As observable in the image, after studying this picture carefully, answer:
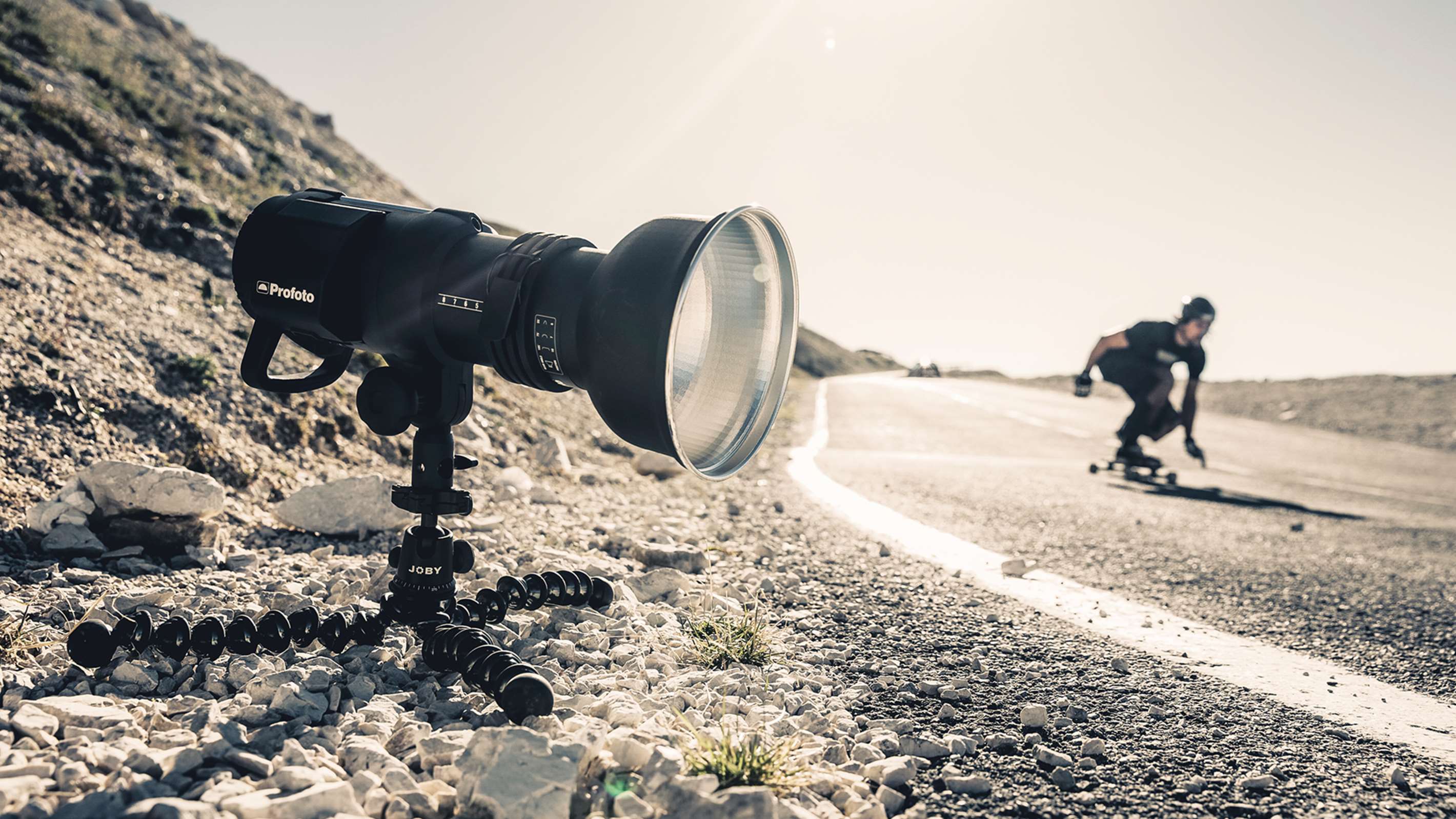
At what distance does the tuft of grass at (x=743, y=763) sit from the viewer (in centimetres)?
173

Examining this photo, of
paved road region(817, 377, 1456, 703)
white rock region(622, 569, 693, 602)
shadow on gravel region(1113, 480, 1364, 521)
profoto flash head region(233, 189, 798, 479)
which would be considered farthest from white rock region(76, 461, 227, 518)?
shadow on gravel region(1113, 480, 1364, 521)

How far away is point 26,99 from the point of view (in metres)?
7.17

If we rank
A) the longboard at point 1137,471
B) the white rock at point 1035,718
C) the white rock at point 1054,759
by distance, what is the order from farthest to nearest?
the longboard at point 1137,471 < the white rock at point 1035,718 < the white rock at point 1054,759

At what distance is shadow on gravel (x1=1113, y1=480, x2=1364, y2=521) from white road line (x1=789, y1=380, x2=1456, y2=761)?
15.4 ft

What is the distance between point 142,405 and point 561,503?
2305mm

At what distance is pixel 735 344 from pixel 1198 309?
8691mm

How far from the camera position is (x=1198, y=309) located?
9.20m

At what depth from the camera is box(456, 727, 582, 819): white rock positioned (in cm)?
161

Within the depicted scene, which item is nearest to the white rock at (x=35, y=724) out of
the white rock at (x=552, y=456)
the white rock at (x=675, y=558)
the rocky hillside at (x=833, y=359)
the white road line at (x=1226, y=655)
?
the white rock at (x=675, y=558)

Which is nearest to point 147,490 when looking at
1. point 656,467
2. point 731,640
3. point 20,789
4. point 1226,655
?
point 20,789

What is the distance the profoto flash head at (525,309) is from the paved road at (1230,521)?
2.42m

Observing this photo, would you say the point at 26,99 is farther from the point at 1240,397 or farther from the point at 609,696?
the point at 1240,397

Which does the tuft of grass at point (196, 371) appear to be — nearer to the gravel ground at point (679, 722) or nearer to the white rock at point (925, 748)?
the gravel ground at point (679, 722)

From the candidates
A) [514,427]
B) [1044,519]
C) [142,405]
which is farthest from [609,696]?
[514,427]
